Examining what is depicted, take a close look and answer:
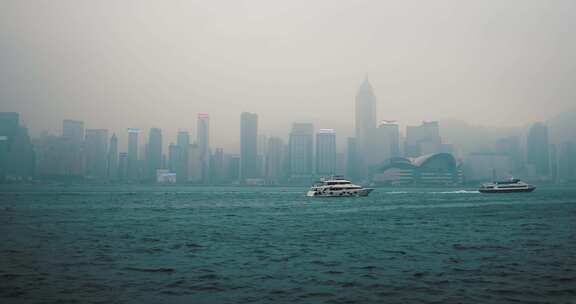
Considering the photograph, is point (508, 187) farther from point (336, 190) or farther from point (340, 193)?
point (336, 190)

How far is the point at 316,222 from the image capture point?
65.4 m

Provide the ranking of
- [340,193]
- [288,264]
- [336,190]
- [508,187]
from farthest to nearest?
[508,187]
[336,190]
[340,193]
[288,264]

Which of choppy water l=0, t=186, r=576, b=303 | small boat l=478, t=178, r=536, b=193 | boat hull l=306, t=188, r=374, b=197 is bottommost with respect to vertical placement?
choppy water l=0, t=186, r=576, b=303

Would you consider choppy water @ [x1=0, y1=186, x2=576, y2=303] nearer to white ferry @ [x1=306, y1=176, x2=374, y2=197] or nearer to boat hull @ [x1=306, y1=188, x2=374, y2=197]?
boat hull @ [x1=306, y1=188, x2=374, y2=197]

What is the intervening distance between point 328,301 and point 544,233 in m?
39.4

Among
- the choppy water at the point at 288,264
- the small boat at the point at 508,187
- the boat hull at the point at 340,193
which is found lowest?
the choppy water at the point at 288,264

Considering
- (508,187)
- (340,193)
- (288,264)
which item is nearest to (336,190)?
(340,193)

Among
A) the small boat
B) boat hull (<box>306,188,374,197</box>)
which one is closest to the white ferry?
boat hull (<box>306,188,374,197</box>)

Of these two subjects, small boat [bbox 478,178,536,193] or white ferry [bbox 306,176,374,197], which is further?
small boat [bbox 478,178,536,193]

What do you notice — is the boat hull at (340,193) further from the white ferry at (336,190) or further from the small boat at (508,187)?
the small boat at (508,187)

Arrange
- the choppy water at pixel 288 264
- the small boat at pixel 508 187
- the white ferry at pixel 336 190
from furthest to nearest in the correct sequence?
the small boat at pixel 508 187 → the white ferry at pixel 336 190 → the choppy water at pixel 288 264

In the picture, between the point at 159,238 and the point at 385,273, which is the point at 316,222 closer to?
the point at 159,238

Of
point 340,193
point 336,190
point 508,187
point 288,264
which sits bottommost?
point 288,264

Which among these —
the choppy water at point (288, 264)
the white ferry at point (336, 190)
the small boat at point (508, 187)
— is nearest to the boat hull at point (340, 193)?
the white ferry at point (336, 190)
